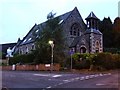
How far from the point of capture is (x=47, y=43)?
5353cm

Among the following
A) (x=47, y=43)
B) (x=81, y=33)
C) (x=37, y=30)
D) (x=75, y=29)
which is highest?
(x=75, y=29)

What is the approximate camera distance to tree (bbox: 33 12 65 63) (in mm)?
52463

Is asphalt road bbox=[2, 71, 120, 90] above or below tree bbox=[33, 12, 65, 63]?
below

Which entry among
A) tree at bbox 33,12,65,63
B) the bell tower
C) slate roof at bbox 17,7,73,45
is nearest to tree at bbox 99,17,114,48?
the bell tower

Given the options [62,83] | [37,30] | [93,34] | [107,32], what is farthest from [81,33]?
[62,83]

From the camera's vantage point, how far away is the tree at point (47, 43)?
52463 millimetres

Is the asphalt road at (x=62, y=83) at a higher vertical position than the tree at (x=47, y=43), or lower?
lower

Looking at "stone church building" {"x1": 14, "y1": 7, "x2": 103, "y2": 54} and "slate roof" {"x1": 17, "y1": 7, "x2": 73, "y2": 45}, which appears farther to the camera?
"stone church building" {"x1": 14, "y1": 7, "x2": 103, "y2": 54}

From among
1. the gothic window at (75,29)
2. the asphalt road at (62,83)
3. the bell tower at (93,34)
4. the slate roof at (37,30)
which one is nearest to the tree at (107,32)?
the bell tower at (93,34)

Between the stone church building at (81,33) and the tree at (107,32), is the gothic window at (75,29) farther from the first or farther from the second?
the tree at (107,32)

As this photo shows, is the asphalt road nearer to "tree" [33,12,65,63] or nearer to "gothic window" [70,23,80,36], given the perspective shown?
"tree" [33,12,65,63]

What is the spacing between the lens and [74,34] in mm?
76812

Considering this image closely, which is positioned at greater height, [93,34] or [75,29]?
[75,29]

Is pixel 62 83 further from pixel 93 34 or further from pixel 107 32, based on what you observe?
pixel 107 32
